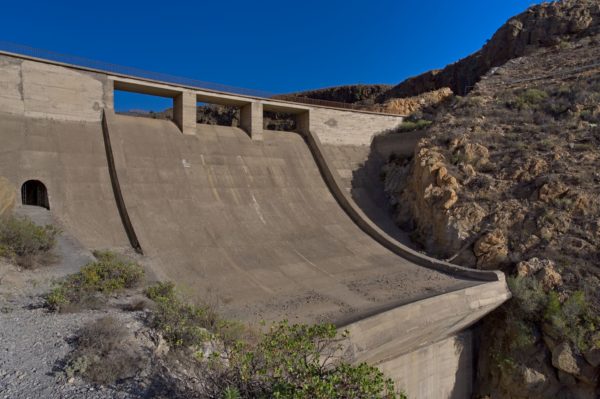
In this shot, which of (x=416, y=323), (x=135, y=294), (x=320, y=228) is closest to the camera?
(x=135, y=294)

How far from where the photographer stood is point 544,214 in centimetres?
1359

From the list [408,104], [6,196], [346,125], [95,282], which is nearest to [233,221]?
[95,282]

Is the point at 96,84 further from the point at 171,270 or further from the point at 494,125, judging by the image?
the point at 494,125

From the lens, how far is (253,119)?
1859 centimetres

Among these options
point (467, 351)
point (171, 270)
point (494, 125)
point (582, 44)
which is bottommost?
point (467, 351)

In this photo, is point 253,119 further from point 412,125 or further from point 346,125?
point 412,125

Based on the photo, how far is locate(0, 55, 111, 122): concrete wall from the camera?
12812mm

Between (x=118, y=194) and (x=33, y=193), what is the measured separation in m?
2.56

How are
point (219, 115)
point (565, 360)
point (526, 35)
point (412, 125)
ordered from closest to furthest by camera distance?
point (565, 360) < point (412, 125) < point (526, 35) < point (219, 115)

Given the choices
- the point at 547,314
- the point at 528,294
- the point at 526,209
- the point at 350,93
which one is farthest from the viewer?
the point at 350,93

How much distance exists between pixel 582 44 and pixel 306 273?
24562mm

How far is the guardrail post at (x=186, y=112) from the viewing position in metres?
16.6

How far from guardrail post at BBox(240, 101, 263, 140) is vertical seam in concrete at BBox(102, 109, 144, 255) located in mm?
5999

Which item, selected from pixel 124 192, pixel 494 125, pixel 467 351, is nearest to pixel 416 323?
pixel 467 351
